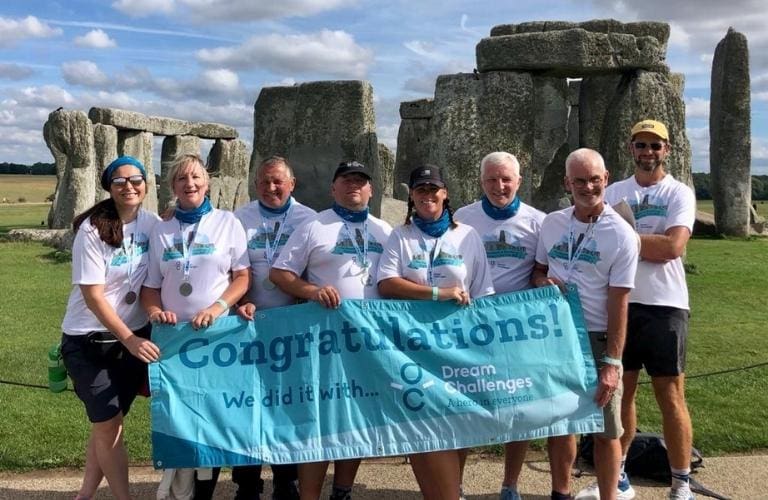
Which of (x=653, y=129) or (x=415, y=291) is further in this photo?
(x=653, y=129)

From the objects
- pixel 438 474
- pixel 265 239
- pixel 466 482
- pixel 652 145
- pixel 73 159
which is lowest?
pixel 466 482

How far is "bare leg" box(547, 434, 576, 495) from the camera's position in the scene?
4109 mm

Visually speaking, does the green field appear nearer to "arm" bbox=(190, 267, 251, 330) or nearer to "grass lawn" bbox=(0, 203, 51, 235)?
"grass lawn" bbox=(0, 203, 51, 235)

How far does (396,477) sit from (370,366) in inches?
46.5

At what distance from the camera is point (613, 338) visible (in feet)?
12.7

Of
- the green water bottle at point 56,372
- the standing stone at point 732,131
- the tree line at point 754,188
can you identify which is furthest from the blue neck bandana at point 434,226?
the tree line at point 754,188

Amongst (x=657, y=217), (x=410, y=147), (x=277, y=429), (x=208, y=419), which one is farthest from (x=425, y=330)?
(x=410, y=147)

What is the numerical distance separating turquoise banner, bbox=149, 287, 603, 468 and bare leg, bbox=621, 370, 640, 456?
1.77 ft

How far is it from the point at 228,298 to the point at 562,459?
75.2 inches

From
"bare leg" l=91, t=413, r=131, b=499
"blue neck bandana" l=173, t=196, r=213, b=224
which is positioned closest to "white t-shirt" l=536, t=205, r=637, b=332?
"blue neck bandana" l=173, t=196, r=213, b=224

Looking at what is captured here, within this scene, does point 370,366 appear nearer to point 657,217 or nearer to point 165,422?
point 165,422

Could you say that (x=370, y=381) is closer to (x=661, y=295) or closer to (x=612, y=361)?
(x=612, y=361)

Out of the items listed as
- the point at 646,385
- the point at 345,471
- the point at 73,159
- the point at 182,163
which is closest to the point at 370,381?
the point at 345,471

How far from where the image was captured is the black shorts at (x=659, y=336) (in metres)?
4.20
